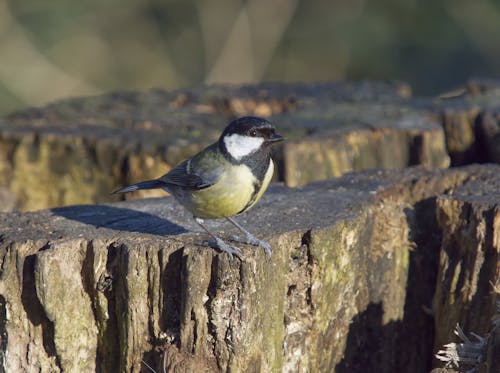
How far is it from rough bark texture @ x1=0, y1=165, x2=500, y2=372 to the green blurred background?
667cm

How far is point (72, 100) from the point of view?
227 inches

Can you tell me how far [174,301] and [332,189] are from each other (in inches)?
42.3

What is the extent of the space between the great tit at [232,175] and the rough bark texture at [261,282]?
5.5 inches

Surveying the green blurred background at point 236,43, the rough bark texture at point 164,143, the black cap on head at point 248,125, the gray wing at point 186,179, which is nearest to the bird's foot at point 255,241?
the gray wing at point 186,179

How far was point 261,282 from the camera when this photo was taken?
2.88m

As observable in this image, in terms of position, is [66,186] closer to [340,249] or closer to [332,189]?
[332,189]

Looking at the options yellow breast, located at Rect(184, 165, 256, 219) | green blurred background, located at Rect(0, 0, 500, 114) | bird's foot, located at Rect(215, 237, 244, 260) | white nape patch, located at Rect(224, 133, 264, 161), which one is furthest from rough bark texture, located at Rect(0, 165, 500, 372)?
green blurred background, located at Rect(0, 0, 500, 114)

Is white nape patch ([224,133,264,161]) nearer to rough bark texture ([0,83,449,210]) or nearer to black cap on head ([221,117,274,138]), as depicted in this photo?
black cap on head ([221,117,274,138])

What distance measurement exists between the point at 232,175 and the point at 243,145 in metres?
0.14

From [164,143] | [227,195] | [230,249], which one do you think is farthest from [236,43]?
[230,249]

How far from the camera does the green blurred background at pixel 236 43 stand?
991cm

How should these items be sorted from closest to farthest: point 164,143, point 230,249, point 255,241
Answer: point 230,249, point 255,241, point 164,143

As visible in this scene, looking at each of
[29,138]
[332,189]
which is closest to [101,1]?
[29,138]

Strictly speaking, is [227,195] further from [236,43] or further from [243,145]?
[236,43]
